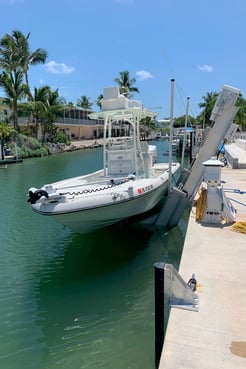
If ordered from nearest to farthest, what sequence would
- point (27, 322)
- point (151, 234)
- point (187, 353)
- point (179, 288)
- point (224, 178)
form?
point (187, 353) < point (179, 288) < point (27, 322) < point (151, 234) < point (224, 178)

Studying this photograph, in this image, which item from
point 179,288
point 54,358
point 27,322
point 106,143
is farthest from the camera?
point 106,143

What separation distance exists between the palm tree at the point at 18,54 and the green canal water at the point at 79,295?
111 ft

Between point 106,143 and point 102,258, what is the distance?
3.78 meters

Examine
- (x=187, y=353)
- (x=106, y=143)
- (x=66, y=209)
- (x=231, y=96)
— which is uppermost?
(x=231, y=96)

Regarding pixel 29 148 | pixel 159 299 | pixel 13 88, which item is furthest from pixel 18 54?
pixel 159 299

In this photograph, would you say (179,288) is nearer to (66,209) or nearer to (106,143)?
(66,209)

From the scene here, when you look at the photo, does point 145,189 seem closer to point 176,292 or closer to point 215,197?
point 215,197

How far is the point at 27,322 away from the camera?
5629mm

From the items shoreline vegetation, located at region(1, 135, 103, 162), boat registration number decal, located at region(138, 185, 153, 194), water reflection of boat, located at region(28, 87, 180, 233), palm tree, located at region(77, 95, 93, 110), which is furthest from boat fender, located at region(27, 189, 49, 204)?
palm tree, located at region(77, 95, 93, 110)

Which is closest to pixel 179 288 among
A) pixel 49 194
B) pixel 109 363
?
pixel 109 363

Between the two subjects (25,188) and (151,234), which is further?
(25,188)

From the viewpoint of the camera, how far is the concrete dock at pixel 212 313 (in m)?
3.30

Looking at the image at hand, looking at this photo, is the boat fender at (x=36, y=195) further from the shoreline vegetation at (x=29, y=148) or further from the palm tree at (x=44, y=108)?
the palm tree at (x=44, y=108)

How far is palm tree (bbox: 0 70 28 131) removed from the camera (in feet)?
122
